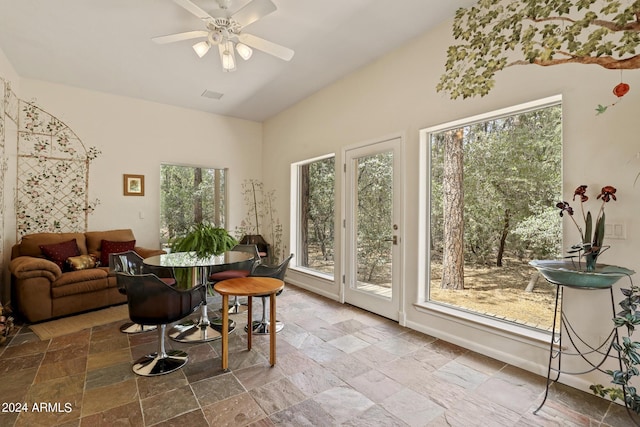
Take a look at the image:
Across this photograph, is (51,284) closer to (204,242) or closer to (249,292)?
(204,242)

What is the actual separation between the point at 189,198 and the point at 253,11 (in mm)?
3876

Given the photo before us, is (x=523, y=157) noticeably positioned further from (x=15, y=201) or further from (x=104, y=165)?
(x=15, y=201)

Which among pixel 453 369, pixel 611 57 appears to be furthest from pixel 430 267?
pixel 611 57

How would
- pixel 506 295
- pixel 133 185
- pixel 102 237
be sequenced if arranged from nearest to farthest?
pixel 506 295, pixel 102 237, pixel 133 185

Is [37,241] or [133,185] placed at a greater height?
[133,185]

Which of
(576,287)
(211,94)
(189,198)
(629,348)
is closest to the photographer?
(629,348)

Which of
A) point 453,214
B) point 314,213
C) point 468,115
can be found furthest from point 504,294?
point 314,213

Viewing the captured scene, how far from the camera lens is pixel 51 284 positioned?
3375 mm

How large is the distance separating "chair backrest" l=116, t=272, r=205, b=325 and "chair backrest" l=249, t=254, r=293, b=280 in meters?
1.00

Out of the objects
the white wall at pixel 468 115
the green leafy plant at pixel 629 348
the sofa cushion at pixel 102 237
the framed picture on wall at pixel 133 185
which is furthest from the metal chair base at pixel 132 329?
the green leafy plant at pixel 629 348

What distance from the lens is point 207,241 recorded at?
119 inches

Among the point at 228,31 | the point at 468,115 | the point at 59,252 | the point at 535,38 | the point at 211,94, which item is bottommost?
the point at 59,252

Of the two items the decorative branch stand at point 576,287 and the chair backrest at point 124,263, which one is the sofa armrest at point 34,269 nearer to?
the chair backrest at point 124,263

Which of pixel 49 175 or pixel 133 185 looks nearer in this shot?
pixel 49 175
